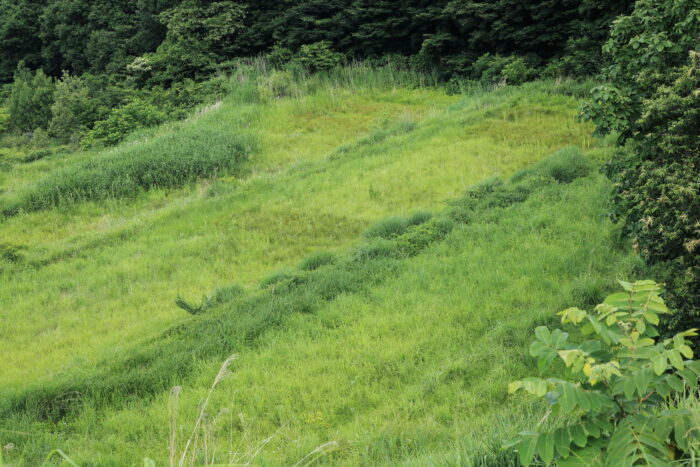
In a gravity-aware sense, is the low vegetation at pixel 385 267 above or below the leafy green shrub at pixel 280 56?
below

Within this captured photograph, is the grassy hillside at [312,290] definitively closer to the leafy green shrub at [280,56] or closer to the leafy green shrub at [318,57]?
the leafy green shrub at [318,57]

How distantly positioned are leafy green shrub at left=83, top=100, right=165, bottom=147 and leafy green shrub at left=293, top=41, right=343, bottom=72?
21.8 ft

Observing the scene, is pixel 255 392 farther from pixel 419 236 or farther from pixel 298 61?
pixel 298 61

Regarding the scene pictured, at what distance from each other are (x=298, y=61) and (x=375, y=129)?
28.9 feet

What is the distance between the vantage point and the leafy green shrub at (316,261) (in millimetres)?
9820

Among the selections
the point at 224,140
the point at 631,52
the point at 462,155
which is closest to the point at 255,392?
the point at 631,52

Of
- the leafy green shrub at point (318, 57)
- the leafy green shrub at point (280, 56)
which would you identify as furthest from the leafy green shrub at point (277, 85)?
the leafy green shrub at point (280, 56)

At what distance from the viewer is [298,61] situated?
2534cm

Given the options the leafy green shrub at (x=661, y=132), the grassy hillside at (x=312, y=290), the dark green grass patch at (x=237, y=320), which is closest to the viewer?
the leafy green shrub at (x=661, y=132)

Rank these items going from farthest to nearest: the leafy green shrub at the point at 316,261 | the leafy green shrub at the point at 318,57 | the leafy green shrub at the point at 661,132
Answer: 1. the leafy green shrub at the point at 318,57
2. the leafy green shrub at the point at 316,261
3. the leafy green shrub at the point at 661,132

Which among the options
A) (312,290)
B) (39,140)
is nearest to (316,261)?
(312,290)

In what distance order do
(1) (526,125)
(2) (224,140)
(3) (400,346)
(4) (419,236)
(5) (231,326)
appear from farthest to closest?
(2) (224,140) → (1) (526,125) → (4) (419,236) → (5) (231,326) → (3) (400,346)

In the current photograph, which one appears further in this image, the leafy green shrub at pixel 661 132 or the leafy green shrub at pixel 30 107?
the leafy green shrub at pixel 30 107

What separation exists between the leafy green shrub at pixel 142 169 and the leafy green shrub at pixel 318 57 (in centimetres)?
884
